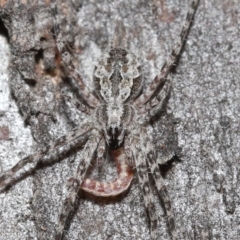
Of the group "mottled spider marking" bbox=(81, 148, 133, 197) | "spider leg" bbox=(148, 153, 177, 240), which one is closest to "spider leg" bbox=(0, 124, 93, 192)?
"mottled spider marking" bbox=(81, 148, 133, 197)

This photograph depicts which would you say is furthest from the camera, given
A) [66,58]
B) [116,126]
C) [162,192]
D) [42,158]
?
[116,126]

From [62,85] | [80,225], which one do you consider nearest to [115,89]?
[62,85]

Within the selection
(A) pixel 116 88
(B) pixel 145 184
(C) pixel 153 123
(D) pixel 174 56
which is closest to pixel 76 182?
(B) pixel 145 184

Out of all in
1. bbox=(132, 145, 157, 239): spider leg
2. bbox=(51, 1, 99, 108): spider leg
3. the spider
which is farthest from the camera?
bbox=(51, 1, 99, 108): spider leg

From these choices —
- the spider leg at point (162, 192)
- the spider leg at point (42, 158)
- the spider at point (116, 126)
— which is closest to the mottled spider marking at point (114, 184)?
the spider at point (116, 126)

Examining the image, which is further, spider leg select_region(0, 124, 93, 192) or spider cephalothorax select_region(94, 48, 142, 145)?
spider cephalothorax select_region(94, 48, 142, 145)

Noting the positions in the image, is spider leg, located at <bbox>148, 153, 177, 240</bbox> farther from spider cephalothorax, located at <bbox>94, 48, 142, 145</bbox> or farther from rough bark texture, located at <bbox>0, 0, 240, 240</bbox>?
spider cephalothorax, located at <bbox>94, 48, 142, 145</bbox>

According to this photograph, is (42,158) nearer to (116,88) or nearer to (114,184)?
(114,184)

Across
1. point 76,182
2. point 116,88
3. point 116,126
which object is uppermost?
point 116,88
